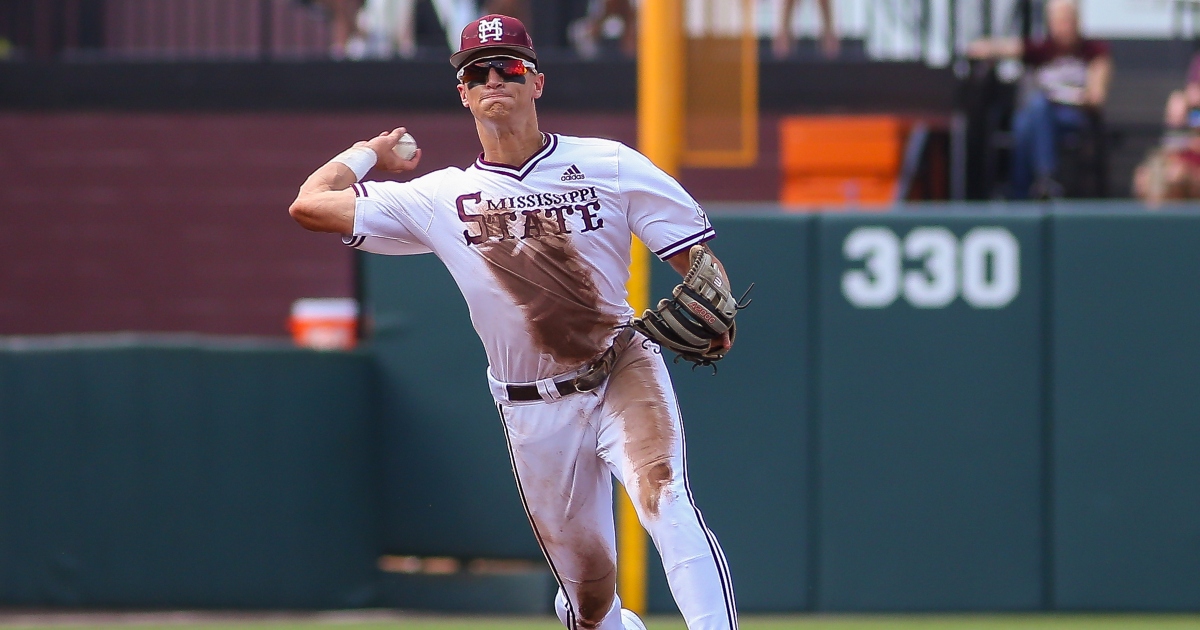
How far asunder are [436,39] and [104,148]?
268 cm

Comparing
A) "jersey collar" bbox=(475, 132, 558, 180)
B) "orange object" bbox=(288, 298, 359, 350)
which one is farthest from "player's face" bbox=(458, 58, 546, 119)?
"orange object" bbox=(288, 298, 359, 350)

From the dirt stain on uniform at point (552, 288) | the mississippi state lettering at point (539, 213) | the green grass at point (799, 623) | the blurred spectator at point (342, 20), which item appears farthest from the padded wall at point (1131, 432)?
the blurred spectator at point (342, 20)

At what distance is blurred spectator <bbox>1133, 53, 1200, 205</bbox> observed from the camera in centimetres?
890

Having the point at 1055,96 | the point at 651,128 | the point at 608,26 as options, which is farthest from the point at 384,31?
the point at 1055,96

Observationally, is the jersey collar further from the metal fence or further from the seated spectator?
the metal fence

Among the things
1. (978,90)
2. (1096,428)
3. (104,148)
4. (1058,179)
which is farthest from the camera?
(104,148)

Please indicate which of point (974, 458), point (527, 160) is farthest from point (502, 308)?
point (974, 458)

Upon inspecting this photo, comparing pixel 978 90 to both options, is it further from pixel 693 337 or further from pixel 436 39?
pixel 693 337

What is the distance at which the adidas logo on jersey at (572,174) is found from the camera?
475 centimetres

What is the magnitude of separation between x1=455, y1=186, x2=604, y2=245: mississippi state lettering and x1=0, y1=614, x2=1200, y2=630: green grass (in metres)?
3.14

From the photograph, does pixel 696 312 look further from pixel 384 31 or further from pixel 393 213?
pixel 384 31

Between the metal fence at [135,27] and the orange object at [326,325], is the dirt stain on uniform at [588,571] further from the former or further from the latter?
the metal fence at [135,27]

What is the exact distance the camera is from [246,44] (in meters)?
12.0

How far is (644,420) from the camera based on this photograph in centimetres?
471
